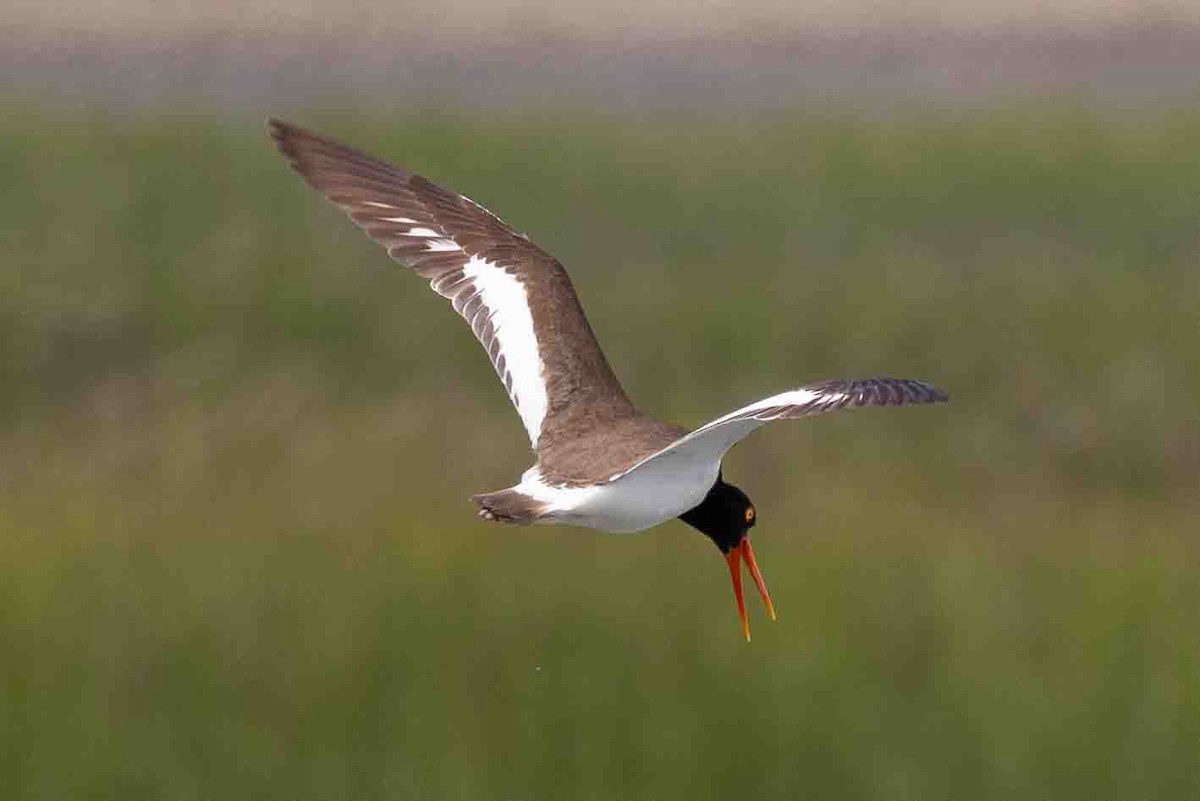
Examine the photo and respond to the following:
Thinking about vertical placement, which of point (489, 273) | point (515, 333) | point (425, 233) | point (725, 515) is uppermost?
point (425, 233)

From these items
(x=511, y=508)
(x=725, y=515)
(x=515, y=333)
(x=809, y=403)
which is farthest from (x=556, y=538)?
(x=809, y=403)

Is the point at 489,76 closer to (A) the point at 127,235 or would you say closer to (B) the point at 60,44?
(B) the point at 60,44

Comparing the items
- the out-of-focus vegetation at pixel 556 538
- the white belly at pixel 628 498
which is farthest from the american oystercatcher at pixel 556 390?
the out-of-focus vegetation at pixel 556 538

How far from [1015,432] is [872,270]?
6.82 feet

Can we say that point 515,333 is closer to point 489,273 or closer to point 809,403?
point 489,273

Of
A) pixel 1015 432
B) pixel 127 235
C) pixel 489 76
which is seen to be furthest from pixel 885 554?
pixel 489 76

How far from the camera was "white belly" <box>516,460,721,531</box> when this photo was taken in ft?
20.3

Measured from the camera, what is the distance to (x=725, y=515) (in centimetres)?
709

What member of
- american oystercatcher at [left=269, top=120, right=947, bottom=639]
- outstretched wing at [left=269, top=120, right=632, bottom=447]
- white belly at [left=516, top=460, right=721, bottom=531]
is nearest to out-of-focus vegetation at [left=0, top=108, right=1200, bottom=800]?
american oystercatcher at [left=269, top=120, right=947, bottom=639]

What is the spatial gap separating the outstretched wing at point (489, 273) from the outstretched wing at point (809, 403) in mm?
1050

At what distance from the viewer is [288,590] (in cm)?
871

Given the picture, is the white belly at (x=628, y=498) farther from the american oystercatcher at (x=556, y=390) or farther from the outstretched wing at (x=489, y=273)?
the outstretched wing at (x=489, y=273)

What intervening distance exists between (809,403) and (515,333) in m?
2.06

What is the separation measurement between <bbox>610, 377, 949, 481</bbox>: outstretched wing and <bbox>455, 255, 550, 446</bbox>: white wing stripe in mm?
1119
